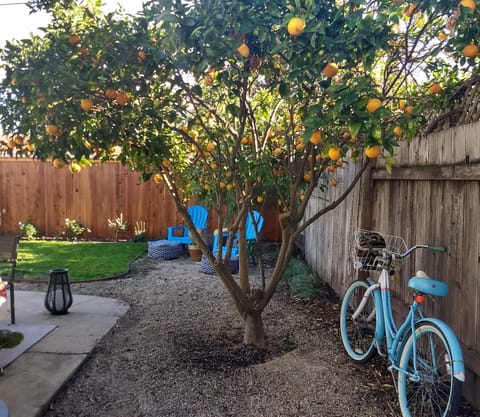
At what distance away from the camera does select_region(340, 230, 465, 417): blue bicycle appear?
227 cm

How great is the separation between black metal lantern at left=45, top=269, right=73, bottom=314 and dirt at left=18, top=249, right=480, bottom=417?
609 mm

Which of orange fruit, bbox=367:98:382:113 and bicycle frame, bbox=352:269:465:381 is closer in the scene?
orange fruit, bbox=367:98:382:113

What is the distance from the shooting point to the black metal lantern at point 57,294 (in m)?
4.45

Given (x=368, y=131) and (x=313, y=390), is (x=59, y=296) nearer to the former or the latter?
(x=313, y=390)

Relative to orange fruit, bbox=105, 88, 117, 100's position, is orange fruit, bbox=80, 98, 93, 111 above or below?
below

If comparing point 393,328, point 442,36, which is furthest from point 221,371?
point 442,36

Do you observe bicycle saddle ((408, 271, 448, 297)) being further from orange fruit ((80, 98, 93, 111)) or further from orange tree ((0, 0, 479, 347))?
orange fruit ((80, 98, 93, 111))

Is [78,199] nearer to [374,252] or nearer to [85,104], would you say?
[85,104]

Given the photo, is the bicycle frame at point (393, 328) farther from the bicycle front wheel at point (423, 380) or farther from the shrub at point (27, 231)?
the shrub at point (27, 231)

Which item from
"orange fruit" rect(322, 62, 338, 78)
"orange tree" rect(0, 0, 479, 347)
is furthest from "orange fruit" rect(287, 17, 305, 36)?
"orange fruit" rect(322, 62, 338, 78)

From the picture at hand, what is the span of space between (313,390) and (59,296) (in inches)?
108

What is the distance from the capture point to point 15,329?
3982 mm

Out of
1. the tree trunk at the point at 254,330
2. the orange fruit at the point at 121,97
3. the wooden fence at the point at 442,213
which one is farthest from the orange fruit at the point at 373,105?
the tree trunk at the point at 254,330

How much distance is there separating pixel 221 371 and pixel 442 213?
6.02ft
